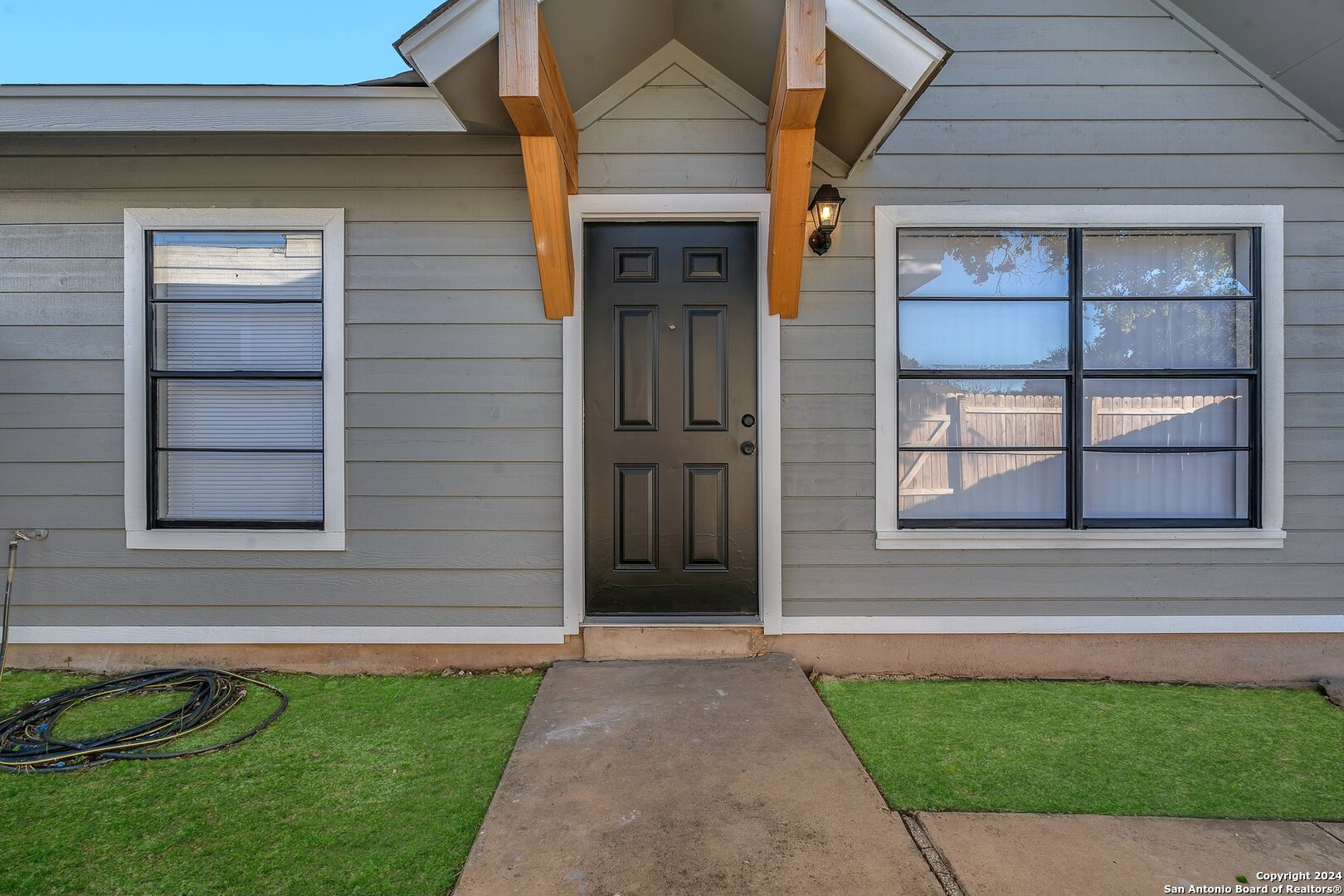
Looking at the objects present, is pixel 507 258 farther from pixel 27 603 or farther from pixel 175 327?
pixel 27 603

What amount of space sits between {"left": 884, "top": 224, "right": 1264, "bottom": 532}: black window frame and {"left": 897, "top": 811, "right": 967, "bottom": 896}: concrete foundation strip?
134cm

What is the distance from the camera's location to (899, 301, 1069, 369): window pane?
9.02 ft

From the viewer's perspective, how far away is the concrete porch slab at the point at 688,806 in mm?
1383

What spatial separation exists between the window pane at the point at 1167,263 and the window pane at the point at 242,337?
3614 mm

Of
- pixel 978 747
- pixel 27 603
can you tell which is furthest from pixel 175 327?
pixel 978 747

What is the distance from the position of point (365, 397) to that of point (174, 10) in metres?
3.54

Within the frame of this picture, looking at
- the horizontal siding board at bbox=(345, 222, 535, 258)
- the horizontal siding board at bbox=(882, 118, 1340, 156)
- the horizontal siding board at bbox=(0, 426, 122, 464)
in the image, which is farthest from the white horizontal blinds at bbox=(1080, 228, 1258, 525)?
the horizontal siding board at bbox=(0, 426, 122, 464)

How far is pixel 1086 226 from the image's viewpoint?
8.85ft

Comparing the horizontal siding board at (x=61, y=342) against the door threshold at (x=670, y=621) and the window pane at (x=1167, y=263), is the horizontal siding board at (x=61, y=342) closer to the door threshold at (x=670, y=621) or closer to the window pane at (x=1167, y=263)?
the door threshold at (x=670, y=621)

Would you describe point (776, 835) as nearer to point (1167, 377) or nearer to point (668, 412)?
point (668, 412)

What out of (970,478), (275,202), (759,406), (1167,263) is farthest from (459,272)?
(1167,263)

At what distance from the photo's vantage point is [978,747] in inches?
79.6

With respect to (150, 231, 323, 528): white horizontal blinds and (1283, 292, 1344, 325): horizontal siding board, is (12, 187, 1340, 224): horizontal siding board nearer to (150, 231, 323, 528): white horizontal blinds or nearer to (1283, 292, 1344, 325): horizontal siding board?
(150, 231, 323, 528): white horizontal blinds

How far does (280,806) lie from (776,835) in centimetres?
141
